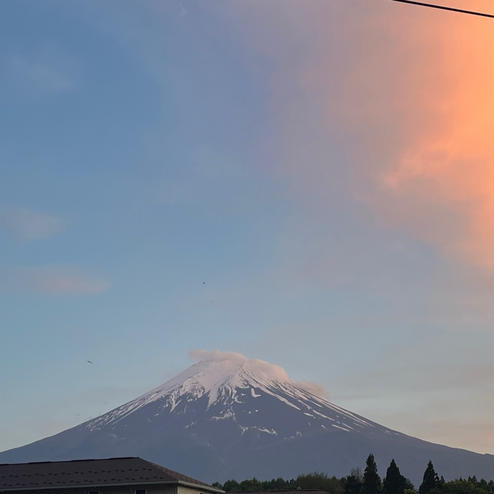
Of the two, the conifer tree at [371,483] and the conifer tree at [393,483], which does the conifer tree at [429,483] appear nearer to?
the conifer tree at [393,483]

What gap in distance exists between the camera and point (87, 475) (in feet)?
193

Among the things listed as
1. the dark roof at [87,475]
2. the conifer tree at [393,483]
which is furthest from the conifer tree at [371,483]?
the dark roof at [87,475]

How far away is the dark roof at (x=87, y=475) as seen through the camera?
57.2 metres

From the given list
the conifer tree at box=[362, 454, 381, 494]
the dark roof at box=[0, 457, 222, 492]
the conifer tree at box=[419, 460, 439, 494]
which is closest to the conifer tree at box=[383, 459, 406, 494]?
the conifer tree at box=[362, 454, 381, 494]

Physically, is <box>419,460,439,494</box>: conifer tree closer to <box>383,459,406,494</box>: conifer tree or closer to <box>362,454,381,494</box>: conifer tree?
<box>383,459,406,494</box>: conifer tree

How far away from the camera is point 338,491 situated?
116312mm

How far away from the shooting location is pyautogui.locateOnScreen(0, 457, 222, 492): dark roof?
57.2 metres

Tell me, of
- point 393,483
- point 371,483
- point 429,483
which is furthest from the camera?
point 371,483

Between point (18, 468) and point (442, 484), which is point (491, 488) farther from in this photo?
point (18, 468)

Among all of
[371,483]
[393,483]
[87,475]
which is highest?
[371,483]

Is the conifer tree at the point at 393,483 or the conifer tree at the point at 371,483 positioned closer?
the conifer tree at the point at 393,483

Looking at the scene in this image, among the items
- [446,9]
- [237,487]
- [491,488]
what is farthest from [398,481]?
[446,9]

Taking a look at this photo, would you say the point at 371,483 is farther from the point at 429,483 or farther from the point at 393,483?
the point at 429,483

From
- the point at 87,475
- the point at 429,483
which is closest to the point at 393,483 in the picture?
the point at 429,483
